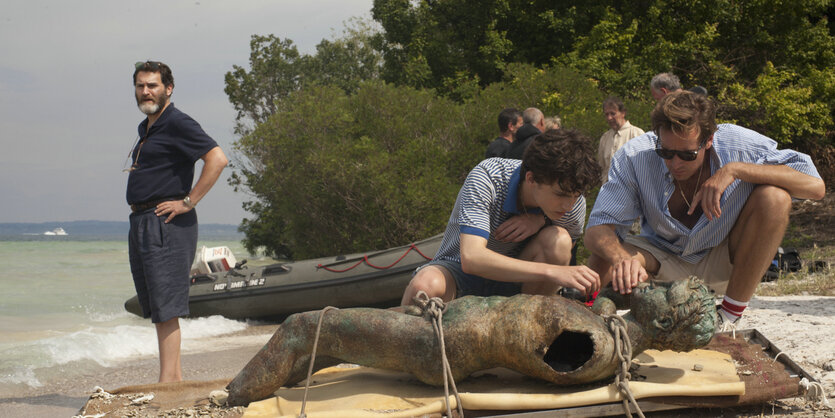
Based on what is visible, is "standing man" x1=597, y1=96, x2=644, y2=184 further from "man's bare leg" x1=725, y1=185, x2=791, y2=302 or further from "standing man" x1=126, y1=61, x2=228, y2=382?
"standing man" x1=126, y1=61, x2=228, y2=382

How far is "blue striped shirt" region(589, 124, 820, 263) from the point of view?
2949mm

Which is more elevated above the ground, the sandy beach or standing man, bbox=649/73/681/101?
standing man, bbox=649/73/681/101

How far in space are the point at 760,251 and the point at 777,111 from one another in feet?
48.0

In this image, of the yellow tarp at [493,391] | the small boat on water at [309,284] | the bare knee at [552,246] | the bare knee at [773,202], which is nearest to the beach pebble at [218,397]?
the yellow tarp at [493,391]

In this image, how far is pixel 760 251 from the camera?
9.29ft

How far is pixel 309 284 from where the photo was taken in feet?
25.8

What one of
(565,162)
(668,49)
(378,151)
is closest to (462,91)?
(668,49)

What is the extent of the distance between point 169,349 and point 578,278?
83.5 inches

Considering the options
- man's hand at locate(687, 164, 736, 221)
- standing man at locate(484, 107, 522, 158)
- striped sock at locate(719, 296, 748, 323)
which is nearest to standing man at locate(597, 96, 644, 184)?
standing man at locate(484, 107, 522, 158)

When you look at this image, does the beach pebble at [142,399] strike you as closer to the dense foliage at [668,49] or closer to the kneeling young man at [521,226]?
the kneeling young man at [521,226]

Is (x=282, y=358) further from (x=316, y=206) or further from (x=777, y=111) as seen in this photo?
(x=777, y=111)

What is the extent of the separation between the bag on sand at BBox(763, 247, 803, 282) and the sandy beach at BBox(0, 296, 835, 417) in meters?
1.96

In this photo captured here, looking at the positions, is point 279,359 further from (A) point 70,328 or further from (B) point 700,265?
(A) point 70,328

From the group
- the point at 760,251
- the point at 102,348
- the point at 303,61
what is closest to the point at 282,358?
the point at 760,251
